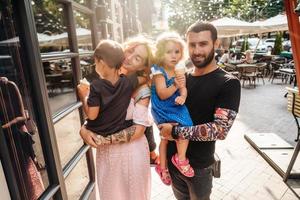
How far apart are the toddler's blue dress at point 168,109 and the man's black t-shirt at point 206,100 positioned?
0.09 meters

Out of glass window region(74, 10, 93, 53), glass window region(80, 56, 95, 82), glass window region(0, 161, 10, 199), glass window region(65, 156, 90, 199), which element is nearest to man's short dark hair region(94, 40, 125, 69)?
glass window region(0, 161, 10, 199)

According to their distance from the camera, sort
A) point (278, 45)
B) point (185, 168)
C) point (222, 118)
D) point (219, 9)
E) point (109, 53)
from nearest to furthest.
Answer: point (109, 53) < point (222, 118) < point (185, 168) < point (278, 45) < point (219, 9)

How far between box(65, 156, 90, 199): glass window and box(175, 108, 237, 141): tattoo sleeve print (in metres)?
1.50

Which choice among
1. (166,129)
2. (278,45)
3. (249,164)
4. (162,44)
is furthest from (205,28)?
(278,45)

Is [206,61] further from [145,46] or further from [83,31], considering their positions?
[83,31]

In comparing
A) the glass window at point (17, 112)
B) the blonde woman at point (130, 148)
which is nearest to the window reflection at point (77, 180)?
the blonde woman at point (130, 148)

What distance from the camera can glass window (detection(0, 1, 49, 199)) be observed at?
147 centimetres

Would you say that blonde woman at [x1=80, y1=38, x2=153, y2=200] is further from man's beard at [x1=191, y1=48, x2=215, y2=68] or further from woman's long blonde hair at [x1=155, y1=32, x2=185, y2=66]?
man's beard at [x1=191, y1=48, x2=215, y2=68]

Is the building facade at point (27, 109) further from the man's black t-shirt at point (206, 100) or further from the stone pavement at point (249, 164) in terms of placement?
the stone pavement at point (249, 164)

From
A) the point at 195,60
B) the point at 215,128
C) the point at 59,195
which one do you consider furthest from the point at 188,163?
the point at 59,195

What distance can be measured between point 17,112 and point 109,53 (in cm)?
73

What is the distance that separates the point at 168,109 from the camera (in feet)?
6.68

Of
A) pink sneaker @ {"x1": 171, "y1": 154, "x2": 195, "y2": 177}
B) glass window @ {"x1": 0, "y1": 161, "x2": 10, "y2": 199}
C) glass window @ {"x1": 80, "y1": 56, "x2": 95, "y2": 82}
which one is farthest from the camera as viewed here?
glass window @ {"x1": 80, "y1": 56, "x2": 95, "y2": 82}

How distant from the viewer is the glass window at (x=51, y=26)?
2.17 m
